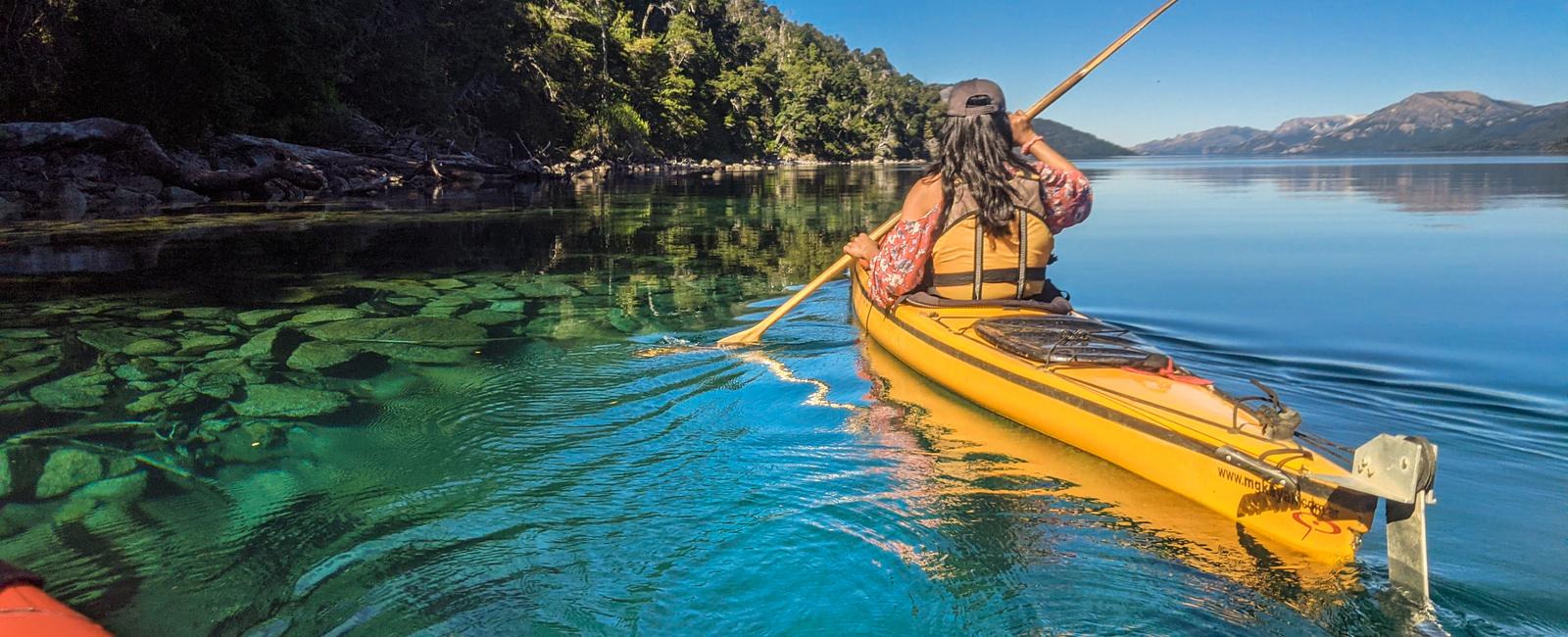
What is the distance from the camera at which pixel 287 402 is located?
493 cm

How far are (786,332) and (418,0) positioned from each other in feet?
117

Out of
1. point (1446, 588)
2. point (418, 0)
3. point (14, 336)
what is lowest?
point (1446, 588)

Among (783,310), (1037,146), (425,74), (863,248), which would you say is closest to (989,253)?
(1037,146)

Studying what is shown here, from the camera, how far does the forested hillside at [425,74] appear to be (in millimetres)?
18406

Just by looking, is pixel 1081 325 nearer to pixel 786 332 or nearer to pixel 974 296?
pixel 974 296

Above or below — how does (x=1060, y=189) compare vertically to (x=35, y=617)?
above

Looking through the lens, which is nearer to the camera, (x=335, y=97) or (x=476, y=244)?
(x=476, y=244)

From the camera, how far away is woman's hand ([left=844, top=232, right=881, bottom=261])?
5834mm

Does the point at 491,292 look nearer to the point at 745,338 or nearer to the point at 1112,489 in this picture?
the point at 745,338

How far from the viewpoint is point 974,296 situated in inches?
198

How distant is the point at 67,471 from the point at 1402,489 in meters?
5.27

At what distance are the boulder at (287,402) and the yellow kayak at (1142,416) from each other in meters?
3.54

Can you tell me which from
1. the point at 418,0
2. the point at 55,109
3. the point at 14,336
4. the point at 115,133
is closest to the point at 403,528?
the point at 14,336

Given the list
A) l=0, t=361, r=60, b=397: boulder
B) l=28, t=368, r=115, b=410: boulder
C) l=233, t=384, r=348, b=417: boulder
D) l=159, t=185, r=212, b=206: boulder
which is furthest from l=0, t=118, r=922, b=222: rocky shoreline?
l=233, t=384, r=348, b=417: boulder
